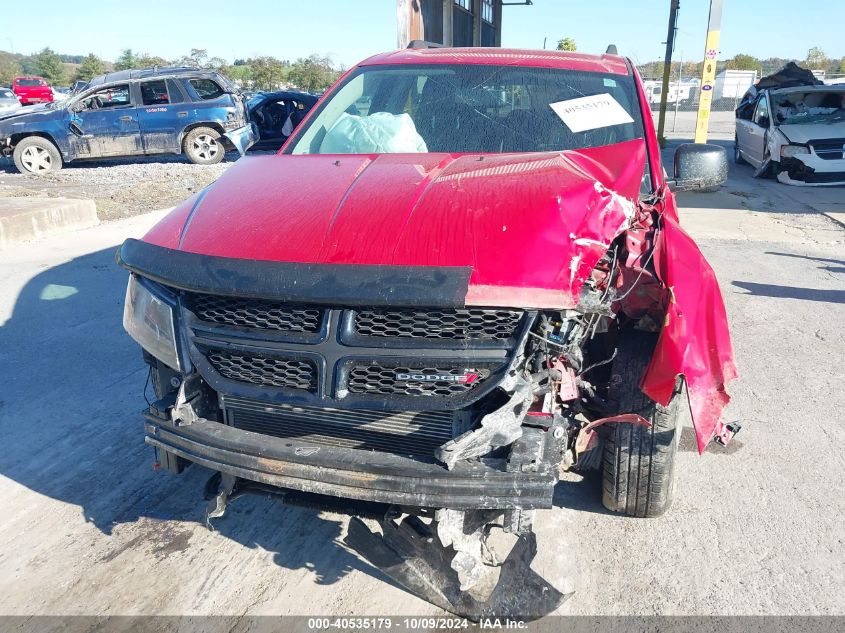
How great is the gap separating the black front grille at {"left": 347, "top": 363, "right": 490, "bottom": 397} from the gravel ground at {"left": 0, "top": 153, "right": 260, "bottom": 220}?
8774 millimetres

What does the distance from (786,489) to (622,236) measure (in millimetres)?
1689

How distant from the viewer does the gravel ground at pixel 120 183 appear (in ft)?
36.0

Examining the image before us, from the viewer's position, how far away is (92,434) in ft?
12.6

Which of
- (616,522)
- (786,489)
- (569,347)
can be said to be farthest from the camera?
(786,489)

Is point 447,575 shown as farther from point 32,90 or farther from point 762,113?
point 32,90

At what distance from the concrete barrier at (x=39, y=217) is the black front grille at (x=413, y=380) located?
24.2 ft

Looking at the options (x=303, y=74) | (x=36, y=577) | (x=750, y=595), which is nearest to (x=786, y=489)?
(x=750, y=595)

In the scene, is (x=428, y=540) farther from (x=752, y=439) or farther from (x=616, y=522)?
(x=752, y=439)

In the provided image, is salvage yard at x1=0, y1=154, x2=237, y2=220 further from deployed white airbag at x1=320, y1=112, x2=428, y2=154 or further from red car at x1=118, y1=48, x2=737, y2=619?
red car at x1=118, y1=48, x2=737, y2=619

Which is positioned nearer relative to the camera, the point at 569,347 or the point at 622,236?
the point at 569,347

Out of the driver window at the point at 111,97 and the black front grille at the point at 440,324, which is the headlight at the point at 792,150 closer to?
the black front grille at the point at 440,324

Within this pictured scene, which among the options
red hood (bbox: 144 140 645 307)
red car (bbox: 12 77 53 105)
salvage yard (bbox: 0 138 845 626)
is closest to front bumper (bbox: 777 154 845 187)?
salvage yard (bbox: 0 138 845 626)

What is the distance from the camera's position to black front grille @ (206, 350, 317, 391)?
2.36 meters

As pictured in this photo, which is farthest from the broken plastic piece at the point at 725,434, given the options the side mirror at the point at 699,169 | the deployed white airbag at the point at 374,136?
the deployed white airbag at the point at 374,136
